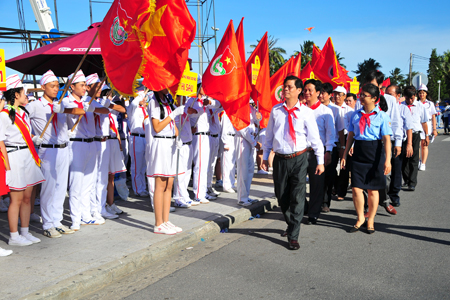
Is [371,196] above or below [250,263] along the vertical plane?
above

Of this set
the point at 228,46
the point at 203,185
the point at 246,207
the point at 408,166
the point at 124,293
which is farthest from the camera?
the point at 408,166

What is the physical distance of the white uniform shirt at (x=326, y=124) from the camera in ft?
22.1

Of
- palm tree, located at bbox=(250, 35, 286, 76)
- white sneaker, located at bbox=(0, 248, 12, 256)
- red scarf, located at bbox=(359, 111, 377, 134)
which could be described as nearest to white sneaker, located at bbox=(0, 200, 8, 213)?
white sneaker, located at bbox=(0, 248, 12, 256)

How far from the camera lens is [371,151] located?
6.02m

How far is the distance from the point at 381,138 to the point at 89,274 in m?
4.35

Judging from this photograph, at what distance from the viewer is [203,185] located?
787 cm

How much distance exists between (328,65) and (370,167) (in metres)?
5.94

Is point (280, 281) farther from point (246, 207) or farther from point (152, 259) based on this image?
point (246, 207)

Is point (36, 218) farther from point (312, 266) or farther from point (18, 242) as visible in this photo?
point (312, 266)

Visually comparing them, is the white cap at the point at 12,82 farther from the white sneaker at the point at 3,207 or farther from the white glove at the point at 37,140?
the white sneaker at the point at 3,207

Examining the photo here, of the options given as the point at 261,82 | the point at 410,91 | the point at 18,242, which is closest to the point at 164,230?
the point at 18,242

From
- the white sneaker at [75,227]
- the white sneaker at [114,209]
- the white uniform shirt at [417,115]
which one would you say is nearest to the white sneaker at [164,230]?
the white sneaker at [75,227]

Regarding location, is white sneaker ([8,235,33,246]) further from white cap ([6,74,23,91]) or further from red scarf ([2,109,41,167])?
white cap ([6,74,23,91])

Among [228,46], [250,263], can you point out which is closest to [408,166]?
[228,46]
